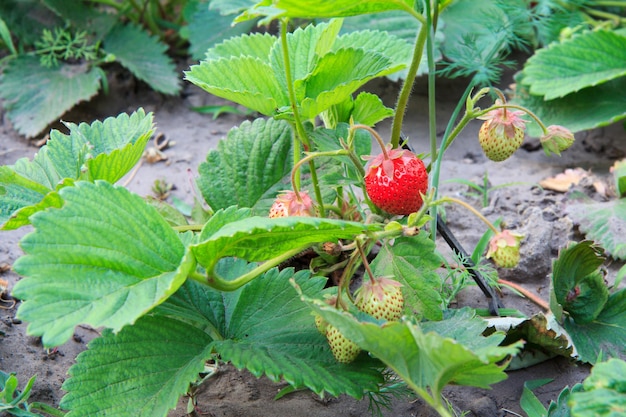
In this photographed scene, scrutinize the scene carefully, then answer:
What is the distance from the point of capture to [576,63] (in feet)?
7.34

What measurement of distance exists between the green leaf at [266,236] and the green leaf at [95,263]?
5cm

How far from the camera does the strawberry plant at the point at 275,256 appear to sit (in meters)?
1.06

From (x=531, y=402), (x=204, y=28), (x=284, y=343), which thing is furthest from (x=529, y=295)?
(x=204, y=28)

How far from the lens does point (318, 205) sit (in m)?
1.48

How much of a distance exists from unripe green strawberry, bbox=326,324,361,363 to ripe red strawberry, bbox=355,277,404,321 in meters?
0.06

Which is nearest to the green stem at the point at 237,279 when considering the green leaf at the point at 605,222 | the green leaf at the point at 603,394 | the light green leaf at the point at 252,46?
the green leaf at the point at 603,394

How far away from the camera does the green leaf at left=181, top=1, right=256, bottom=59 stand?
8.89ft

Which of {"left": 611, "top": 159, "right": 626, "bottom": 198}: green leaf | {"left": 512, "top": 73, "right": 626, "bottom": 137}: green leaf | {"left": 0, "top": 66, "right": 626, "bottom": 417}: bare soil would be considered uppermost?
{"left": 512, "top": 73, "right": 626, "bottom": 137}: green leaf

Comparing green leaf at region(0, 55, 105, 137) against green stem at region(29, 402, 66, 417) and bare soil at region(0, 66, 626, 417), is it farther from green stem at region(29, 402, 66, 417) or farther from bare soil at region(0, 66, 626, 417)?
green stem at region(29, 402, 66, 417)

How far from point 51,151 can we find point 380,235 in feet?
2.29

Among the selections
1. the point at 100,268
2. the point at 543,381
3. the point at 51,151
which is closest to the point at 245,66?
the point at 51,151

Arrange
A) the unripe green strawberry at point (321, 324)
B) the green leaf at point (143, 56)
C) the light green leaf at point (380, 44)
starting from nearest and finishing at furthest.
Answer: the unripe green strawberry at point (321, 324) → the light green leaf at point (380, 44) → the green leaf at point (143, 56)

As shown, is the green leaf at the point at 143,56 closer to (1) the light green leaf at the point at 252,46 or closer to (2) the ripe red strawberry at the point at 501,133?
(1) the light green leaf at the point at 252,46

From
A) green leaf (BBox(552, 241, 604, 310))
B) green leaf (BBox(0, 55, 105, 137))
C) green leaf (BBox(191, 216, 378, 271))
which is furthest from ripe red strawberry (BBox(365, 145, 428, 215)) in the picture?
green leaf (BBox(0, 55, 105, 137))
